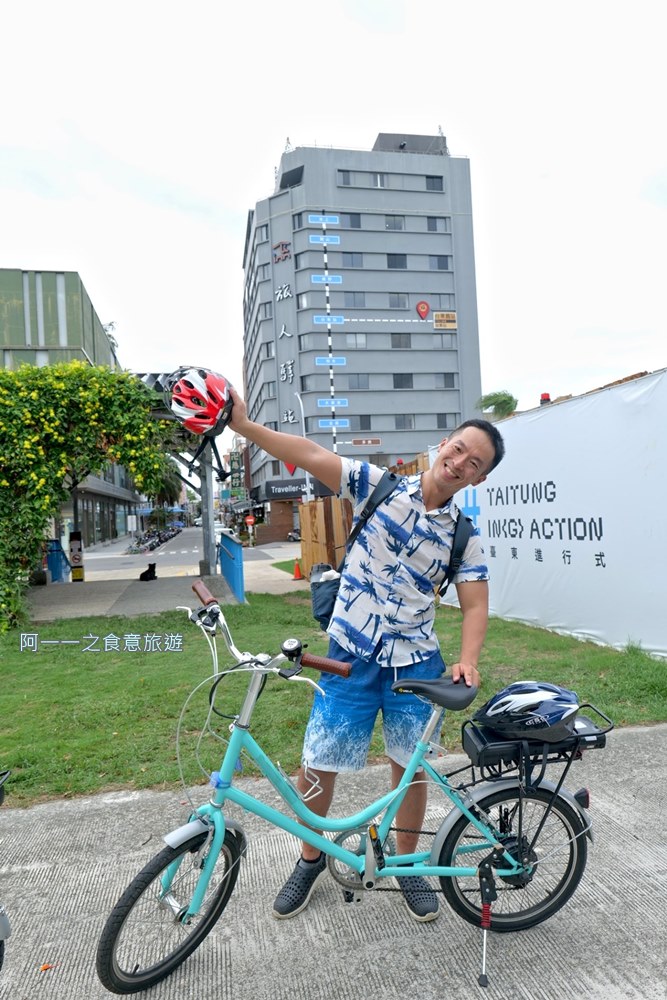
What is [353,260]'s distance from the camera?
2165 inches

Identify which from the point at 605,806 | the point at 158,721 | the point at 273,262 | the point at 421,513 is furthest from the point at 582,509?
the point at 273,262

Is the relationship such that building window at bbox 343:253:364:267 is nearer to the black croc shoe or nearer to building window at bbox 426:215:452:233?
building window at bbox 426:215:452:233

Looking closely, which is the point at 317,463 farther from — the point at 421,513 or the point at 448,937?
the point at 448,937

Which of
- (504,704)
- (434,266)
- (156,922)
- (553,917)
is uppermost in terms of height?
(434,266)

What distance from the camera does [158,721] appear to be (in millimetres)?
5004

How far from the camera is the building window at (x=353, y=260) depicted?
2163 inches

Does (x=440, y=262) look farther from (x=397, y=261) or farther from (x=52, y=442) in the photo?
(x=52, y=442)

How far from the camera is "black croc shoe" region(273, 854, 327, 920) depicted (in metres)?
2.54

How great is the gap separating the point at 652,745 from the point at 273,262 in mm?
55164

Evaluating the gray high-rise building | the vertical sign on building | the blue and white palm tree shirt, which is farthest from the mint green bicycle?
the vertical sign on building

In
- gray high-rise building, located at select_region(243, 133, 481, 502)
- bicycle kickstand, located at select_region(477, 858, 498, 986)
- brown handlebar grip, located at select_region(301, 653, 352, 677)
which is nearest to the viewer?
brown handlebar grip, located at select_region(301, 653, 352, 677)

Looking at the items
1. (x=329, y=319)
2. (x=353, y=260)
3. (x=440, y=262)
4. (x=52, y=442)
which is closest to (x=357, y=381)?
(x=329, y=319)

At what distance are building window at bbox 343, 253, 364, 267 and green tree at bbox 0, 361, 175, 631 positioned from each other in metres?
48.3

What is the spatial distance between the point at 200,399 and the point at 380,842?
166 centimetres
